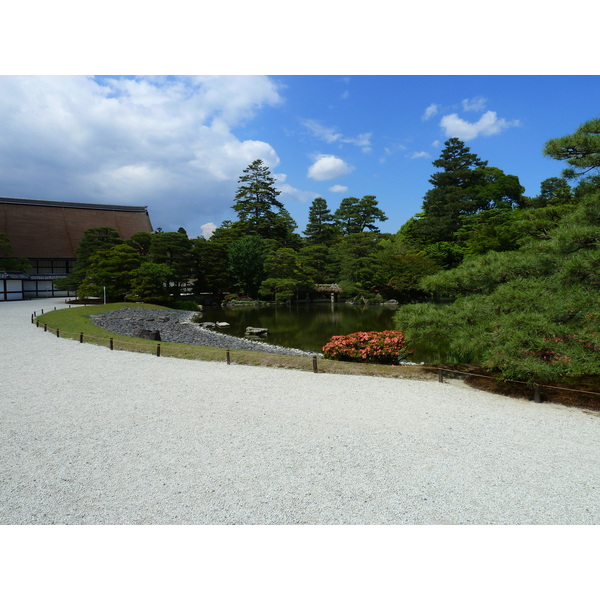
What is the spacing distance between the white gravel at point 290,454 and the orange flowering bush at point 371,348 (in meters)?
1.70

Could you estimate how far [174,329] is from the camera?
1642cm

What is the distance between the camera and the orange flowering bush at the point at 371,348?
769 cm

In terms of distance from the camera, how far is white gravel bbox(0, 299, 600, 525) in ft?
8.86

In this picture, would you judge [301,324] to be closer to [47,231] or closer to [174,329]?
[174,329]

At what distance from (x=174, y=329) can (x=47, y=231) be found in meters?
22.8

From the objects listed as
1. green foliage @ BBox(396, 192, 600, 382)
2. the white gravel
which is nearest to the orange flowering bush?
green foliage @ BBox(396, 192, 600, 382)

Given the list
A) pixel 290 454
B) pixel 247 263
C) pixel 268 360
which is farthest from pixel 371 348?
pixel 247 263

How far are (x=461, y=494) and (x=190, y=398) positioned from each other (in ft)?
12.1

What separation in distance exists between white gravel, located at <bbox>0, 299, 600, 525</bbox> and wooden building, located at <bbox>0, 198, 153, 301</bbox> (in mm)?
26423

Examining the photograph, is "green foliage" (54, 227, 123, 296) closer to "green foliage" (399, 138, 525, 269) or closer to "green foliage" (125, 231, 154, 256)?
"green foliage" (125, 231, 154, 256)

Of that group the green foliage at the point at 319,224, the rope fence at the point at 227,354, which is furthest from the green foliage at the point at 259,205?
the rope fence at the point at 227,354

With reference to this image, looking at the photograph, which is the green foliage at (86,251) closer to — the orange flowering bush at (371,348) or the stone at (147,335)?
the stone at (147,335)

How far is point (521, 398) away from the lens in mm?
5301

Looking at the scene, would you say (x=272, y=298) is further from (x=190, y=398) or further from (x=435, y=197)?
(x=190, y=398)
